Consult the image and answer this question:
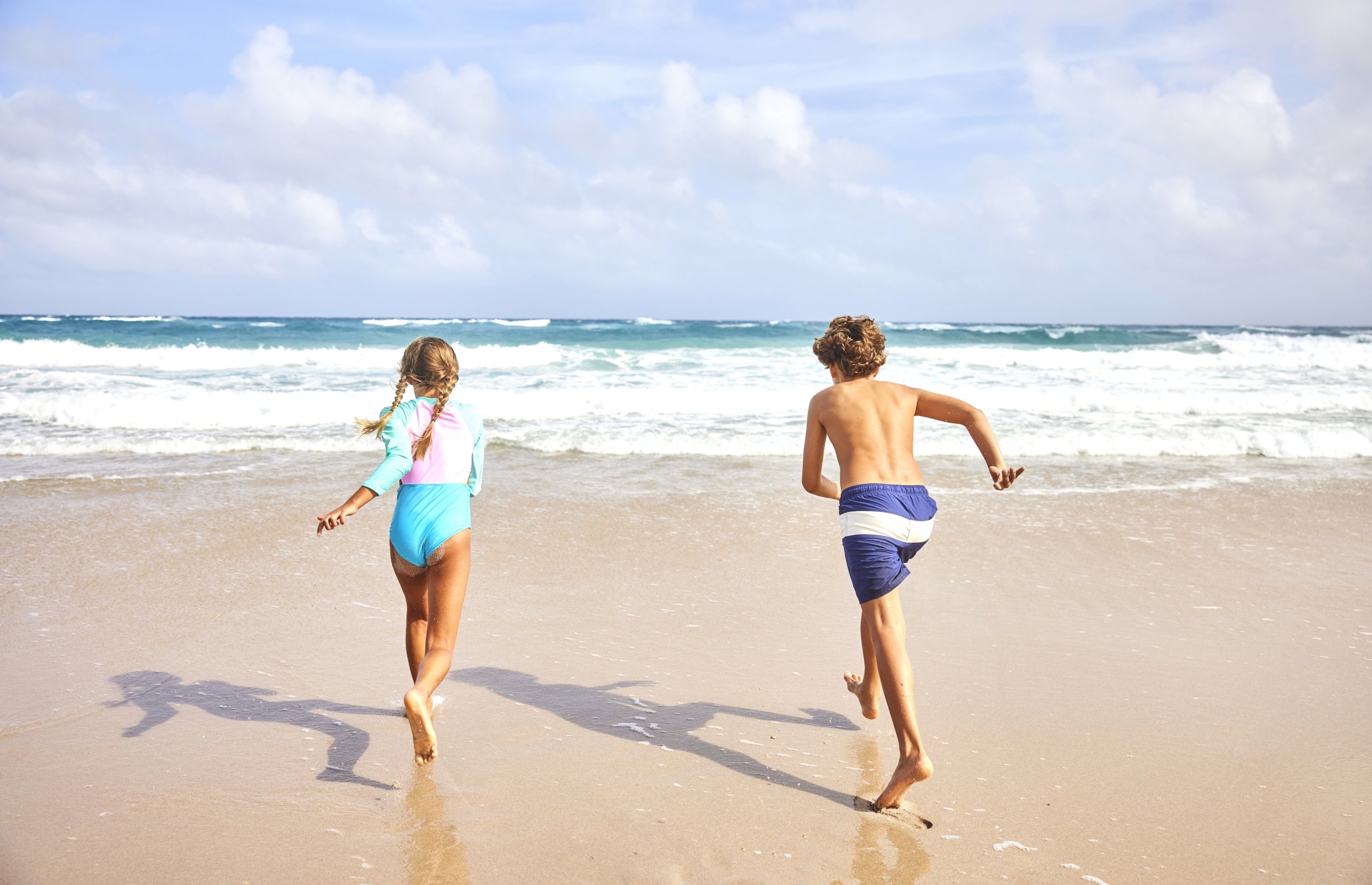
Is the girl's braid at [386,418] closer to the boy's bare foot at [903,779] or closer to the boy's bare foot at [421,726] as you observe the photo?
the boy's bare foot at [421,726]

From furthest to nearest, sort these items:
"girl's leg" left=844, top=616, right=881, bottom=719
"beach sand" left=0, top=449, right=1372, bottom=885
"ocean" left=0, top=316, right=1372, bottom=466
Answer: "ocean" left=0, top=316, right=1372, bottom=466 → "girl's leg" left=844, top=616, right=881, bottom=719 → "beach sand" left=0, top=449, right=1372, bottom=885

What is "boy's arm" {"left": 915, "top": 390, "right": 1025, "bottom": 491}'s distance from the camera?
293cm

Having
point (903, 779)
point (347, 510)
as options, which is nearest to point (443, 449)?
point (347, 510)

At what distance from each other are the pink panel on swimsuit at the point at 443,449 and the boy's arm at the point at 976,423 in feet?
5.38

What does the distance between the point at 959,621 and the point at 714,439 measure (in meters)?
5.91

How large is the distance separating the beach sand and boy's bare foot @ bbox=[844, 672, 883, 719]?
0.38ft

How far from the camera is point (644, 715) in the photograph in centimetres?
350

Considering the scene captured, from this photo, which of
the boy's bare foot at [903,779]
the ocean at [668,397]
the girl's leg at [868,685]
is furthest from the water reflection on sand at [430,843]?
the ocean at [668,397]

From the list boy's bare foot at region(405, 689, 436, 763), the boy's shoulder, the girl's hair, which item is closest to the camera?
boy's bare foot at region(405, 689, 436, 763)

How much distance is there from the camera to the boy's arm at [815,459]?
304 cm

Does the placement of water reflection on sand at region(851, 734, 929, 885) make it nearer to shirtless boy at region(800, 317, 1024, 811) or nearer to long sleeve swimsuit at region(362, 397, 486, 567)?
shirtless boy at region(800, 317, 1024, 811)

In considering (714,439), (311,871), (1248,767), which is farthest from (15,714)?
(714,439)

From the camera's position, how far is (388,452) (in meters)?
3.14

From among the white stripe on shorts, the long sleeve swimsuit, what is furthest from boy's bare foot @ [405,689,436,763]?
the white stripe on shorts
